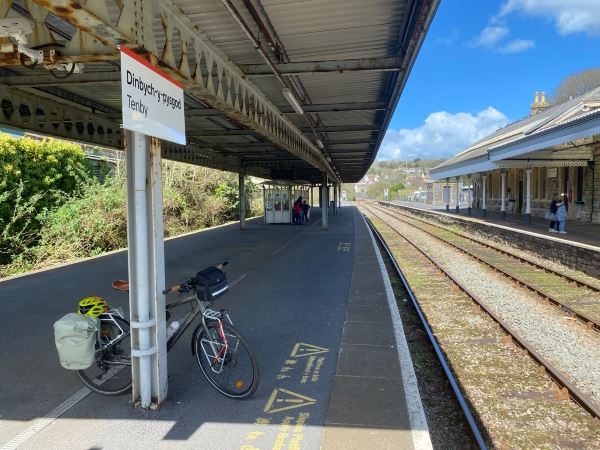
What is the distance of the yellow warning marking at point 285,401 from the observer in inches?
165

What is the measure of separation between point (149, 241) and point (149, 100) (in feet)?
3.95

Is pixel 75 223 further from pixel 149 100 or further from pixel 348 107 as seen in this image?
pixel 149 100

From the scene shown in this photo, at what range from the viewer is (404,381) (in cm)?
469

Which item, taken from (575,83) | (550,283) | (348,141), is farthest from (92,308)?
(575,83)

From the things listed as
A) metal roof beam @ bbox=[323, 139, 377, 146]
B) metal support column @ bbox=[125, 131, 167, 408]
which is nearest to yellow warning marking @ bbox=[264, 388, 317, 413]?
metal support column @ bbox=[125, 131, 167, 408]

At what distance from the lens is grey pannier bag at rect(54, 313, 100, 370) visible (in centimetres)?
399

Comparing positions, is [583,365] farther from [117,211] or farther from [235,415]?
[117,211]

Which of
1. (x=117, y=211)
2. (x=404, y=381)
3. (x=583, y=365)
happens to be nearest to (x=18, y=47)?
(x=404, y=381)

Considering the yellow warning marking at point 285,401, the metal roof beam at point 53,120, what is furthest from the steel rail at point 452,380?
the metal roof beam at point 53,120

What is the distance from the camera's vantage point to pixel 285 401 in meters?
4.32

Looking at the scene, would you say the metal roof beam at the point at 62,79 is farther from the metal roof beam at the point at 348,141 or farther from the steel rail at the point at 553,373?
the metal roof beam at the point at 348,141

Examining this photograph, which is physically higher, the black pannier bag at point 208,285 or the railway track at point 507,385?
the black pannier bag at point 208,285

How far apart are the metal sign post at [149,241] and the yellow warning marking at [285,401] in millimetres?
988

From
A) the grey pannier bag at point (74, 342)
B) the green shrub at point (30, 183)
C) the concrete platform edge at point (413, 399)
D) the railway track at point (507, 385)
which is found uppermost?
the green shrub at point (30, 183)
